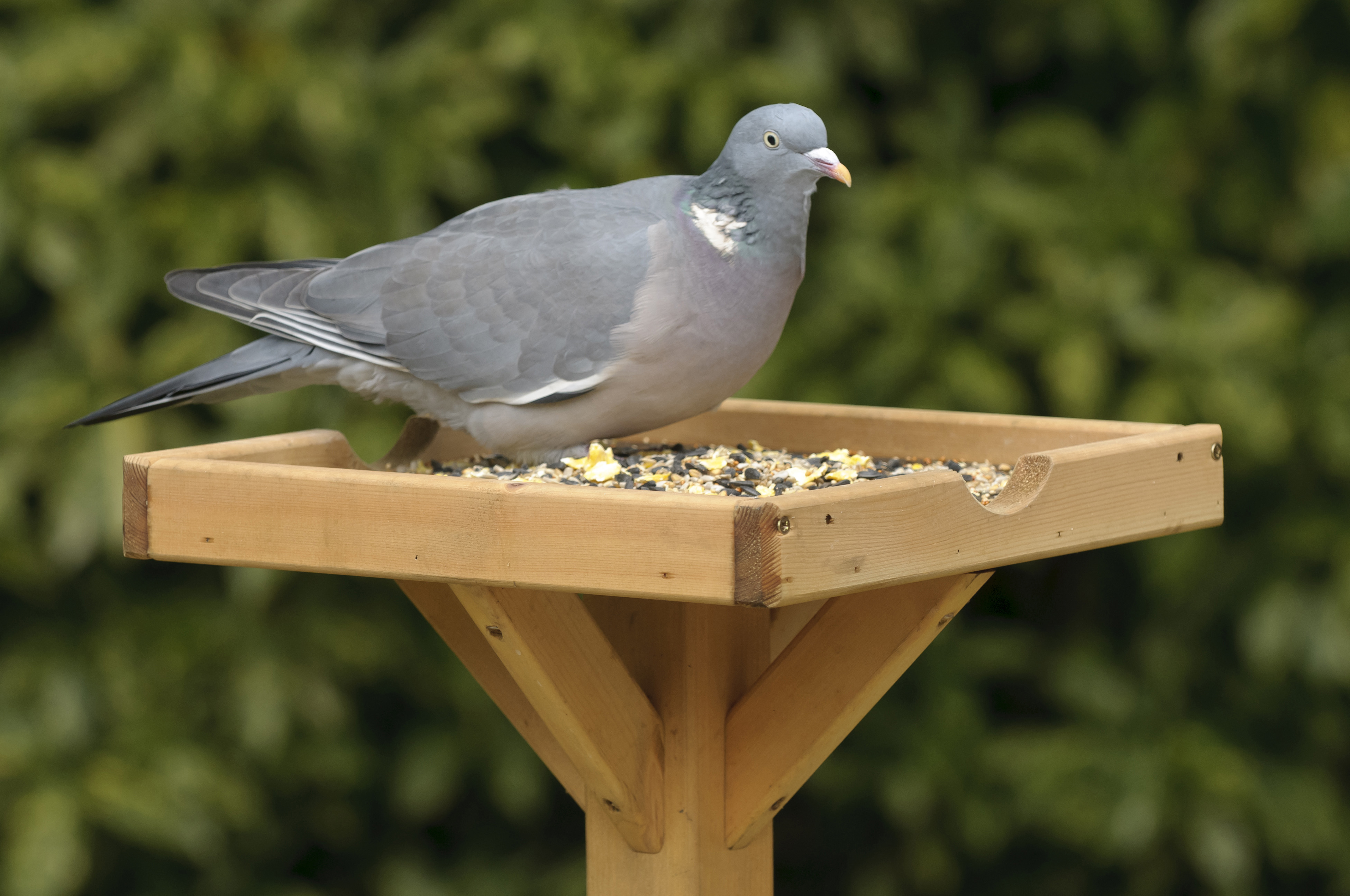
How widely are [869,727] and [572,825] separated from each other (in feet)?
2.05

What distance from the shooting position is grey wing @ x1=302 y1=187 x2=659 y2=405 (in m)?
1.73

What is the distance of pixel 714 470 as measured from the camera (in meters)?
1.74

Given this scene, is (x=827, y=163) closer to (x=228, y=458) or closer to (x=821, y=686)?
(x=821, y=686)

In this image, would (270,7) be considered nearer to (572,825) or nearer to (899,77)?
(899,77)

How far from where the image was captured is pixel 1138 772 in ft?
8.25

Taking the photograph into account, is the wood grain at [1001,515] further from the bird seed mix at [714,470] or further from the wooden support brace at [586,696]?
the wooden support brace at [586,696]

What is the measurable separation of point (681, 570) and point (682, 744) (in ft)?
1.59

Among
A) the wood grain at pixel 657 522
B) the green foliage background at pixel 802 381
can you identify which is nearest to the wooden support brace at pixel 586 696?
the wood grain at pixel 657 522

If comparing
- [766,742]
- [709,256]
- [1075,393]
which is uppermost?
[709,256]

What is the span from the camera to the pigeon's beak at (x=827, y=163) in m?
1.65

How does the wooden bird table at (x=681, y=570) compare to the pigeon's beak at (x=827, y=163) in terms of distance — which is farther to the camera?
the pigeon's beak at (x=827, y=163)

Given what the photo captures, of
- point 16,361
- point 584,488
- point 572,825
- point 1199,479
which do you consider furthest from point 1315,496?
point 16,361

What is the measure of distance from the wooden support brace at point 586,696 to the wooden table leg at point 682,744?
1.0 inches

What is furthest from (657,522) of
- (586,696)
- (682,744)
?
(682,744)
